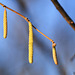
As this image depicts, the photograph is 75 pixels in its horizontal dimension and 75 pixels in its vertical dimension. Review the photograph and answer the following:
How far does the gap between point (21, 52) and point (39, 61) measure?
3.5 inches

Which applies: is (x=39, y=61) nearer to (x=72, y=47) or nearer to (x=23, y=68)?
(x=23, y=68)

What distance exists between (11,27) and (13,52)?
10 cm

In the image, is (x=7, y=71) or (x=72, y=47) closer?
(x=7, y=71)

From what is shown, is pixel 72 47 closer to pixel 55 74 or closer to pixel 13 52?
pixel 55 74

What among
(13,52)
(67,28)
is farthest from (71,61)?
(13,52)

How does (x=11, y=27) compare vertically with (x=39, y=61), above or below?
above

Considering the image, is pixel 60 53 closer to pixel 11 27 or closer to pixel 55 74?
pixel 55 74

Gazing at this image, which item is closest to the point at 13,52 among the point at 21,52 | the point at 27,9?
the point at 21,52

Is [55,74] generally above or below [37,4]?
below

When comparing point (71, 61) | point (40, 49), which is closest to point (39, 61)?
point (40, 49)

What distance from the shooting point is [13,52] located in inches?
17.0

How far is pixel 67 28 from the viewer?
49 centimetres

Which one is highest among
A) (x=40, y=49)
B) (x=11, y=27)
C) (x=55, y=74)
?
(x=11, y=27)

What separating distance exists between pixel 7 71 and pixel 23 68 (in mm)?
64
